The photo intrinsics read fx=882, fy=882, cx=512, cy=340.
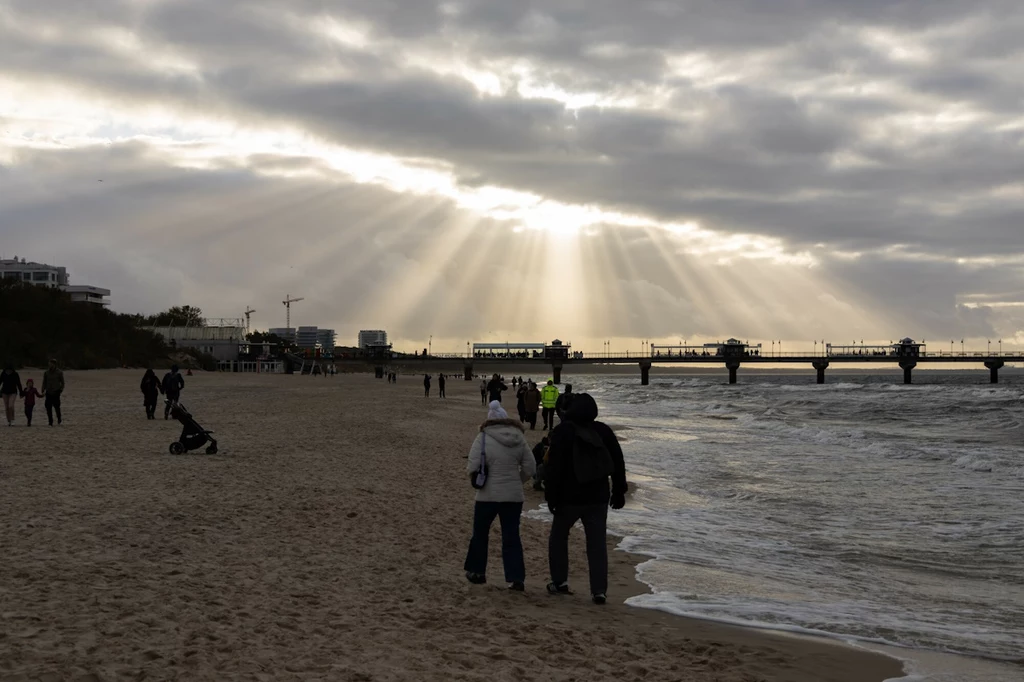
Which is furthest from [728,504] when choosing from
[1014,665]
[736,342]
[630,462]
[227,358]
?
[736,342]

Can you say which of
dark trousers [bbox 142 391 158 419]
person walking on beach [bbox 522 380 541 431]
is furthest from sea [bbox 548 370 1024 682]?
dark trousers [bbox 142 391 158 419]

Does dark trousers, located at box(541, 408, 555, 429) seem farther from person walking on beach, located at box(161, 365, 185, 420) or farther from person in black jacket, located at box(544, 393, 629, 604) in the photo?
person in black jacket, located at box(544, 393, 629, 604)

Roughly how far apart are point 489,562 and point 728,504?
713 centimetres

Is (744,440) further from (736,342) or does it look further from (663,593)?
(736,342)

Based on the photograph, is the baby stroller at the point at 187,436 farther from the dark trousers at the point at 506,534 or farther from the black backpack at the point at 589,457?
the black backpack at the point at 589,457

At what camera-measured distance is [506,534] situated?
833 centimetres

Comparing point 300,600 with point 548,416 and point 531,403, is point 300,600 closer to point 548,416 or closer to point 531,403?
point 531,403

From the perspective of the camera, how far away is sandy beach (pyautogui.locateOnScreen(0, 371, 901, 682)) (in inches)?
231

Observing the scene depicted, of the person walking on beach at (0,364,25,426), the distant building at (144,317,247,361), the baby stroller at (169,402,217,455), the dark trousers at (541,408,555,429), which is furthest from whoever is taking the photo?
the distant building at (144,317,247,361)

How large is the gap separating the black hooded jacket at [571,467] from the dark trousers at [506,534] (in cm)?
54

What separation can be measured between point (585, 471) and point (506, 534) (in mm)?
1174

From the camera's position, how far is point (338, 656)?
6020 mm

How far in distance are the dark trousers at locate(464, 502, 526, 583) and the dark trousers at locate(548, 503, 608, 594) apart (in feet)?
1.09

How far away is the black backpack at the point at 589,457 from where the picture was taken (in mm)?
7680
